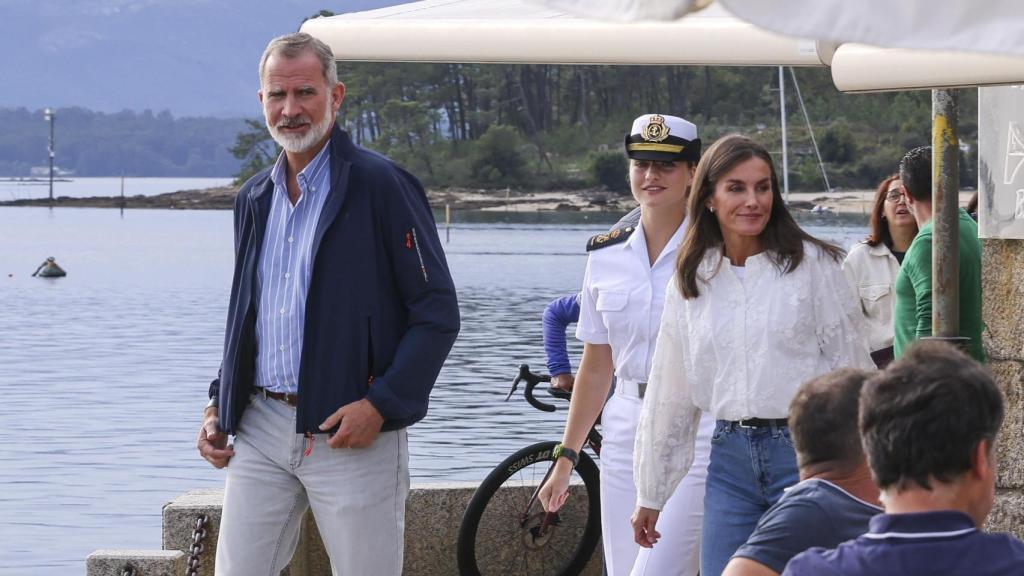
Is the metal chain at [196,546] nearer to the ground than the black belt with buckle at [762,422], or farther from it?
nearer to the ground

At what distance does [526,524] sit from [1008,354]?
1968mm

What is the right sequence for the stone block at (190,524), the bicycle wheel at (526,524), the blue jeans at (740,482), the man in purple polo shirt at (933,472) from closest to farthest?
the man in purple polo shirt at (933,472) < the blue jeans at (740,482) < the stone block at (190,524) < the bicycle wheel at (526,524)

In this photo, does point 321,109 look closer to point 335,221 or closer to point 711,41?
point 335,221

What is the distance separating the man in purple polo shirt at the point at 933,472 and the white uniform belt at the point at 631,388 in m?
2.41

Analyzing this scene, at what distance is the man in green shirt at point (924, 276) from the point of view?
5.30m

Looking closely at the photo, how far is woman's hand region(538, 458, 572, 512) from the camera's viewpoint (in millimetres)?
5070

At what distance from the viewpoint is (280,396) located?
13.7 feet

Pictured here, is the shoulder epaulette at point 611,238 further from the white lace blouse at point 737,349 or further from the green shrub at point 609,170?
the green shrub at point 609,170

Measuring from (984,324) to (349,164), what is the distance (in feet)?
7.70

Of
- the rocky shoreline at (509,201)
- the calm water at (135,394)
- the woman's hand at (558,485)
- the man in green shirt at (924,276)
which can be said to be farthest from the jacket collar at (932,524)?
the rocky shoreline at (509,201)

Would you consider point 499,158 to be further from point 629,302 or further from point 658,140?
point 629,302

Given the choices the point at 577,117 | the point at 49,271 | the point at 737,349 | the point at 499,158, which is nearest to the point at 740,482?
the point at 737,349

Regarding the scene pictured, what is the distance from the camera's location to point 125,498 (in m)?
15.1

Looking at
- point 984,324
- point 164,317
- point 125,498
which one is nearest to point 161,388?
point 125,498
